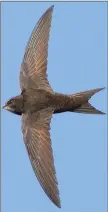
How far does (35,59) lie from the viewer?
10.0 metres

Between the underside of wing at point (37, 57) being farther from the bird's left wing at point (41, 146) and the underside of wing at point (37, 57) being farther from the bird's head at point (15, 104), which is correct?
the bird's left wing at point (41, 146)

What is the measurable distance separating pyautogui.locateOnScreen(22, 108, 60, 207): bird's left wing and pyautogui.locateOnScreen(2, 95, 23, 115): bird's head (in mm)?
114

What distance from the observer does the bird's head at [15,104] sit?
946cm

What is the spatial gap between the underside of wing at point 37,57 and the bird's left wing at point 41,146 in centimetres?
49

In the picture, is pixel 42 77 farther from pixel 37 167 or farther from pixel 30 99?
pixel 37 167

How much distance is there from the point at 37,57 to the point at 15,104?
0.84 metres

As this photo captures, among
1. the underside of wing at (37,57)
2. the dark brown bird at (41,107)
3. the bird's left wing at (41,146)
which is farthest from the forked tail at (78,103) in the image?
the underside of wing at (37,57)

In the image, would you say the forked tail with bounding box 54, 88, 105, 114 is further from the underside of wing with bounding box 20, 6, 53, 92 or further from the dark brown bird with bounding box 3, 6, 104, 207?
the underside of wing with bounding box 20, 6, 53, 92

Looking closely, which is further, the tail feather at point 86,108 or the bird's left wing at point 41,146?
the tail feather at point 86,108

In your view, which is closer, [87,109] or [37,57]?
[87,109]

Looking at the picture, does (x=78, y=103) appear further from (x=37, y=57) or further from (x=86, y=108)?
(x=37, y=57)

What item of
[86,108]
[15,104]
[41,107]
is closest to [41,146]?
[41,107]

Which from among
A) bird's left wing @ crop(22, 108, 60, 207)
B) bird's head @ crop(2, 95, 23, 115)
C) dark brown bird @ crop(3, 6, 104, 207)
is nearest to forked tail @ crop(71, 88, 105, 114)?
dark brown bird @ crop(3, 6, 104, 207)

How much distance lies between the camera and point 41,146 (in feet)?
30.2
